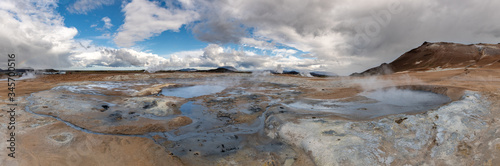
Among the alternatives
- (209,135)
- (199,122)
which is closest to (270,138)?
(209,135)

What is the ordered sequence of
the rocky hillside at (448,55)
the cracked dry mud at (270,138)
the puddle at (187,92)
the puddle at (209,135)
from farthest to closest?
the rocky hillside at (448,55), the puddle at (187,92), the puddle at (209,135), the cracked dry mud at (270,138)

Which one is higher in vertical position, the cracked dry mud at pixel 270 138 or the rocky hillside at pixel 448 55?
the rocky hillside at pixel 448 55

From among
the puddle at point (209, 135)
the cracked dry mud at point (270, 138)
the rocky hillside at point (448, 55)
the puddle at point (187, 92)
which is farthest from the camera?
the rocky hillside at point (448, 55)

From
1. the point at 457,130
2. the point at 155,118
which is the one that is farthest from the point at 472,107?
the point at 155,118

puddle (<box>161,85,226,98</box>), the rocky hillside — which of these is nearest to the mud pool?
puddle (<box>161,85,226,98</box>)

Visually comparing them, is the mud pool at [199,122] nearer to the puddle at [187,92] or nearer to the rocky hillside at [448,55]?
the puddle at [187,92]

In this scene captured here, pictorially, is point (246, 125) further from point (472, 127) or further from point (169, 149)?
point (472, 127)

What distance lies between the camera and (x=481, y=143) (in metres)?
5.47

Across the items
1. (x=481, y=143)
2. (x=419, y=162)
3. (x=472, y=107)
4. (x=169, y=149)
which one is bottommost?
(x=169, y=149)

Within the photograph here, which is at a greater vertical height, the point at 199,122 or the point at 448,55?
the point at 448,55

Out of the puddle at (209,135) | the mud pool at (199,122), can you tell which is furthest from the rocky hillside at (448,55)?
the puddle at (209,135)

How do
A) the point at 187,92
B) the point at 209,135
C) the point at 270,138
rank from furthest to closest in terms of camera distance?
the point at 187,92 → the point at 209,135 → the point at 270,138

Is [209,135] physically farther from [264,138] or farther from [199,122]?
[264,138]

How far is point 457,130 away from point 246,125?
794 centimetres
